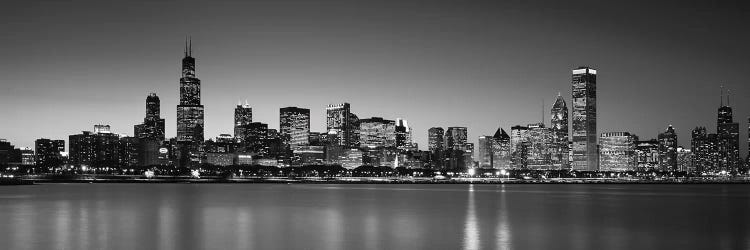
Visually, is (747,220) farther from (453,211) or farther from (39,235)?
(39,235)

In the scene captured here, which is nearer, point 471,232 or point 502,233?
point 502,233

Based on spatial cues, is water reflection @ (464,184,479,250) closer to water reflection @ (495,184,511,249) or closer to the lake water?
the lake water

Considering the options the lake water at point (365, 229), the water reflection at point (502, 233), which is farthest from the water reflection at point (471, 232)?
the water reflection at point (502, 233)

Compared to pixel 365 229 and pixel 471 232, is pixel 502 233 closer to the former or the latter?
pixel 471 232

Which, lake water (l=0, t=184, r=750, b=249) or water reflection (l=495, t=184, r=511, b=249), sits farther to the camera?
water reflection (l=495, t=184, r=511, b=249)

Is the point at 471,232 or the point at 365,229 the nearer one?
the point at 471,232

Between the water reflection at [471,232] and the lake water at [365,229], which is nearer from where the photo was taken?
the lake water at [365,229]

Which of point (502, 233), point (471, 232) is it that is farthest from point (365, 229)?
point (502, 233)

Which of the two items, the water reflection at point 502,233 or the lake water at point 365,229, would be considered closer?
the lake water at point 365,229

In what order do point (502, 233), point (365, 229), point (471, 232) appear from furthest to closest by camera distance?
point (365, 229) → point (471, 232) → point (502, 233)

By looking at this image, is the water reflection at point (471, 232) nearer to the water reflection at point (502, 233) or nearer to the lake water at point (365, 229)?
the lake water at point (365, 229)

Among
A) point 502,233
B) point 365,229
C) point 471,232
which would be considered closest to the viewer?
point 502,233

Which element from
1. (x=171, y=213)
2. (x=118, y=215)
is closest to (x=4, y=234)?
(x=118, y=215)

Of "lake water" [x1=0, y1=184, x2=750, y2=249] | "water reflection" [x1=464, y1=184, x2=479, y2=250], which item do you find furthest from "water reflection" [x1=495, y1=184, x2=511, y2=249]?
"water reflection" [x1=464, y1=184, x2=479, y2=250]
